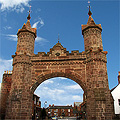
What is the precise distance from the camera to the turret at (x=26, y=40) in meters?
19.1

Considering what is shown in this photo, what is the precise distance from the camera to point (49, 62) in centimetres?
1848

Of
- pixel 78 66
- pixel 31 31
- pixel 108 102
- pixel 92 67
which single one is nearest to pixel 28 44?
pixel 31 31

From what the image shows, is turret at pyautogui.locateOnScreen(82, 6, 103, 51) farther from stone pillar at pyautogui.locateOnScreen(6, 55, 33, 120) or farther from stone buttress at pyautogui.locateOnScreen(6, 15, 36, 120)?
stone pillar at pyautogui.locateOnScreen(6, 55, 33, 120)

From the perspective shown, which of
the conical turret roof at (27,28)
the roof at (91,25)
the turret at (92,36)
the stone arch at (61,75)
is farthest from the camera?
the conical turret roof at (27,28)

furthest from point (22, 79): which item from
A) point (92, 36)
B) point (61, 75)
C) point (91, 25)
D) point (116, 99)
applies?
point (116, 99)

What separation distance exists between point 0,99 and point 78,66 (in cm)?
1150

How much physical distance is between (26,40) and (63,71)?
694 cm

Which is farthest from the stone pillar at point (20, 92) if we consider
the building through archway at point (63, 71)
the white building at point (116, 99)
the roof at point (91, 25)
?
the white building at point (116, 99)

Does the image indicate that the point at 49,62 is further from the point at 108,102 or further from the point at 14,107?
the point at 108,102

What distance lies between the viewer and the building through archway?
15539 millimetres

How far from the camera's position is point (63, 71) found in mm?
17891

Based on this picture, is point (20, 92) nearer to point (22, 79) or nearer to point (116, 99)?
point (22, 79)

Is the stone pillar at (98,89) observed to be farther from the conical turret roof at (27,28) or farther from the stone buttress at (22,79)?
the conical turret roof at (27,28)

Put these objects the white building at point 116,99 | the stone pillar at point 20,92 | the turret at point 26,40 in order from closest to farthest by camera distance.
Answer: the stone pillar at point 20,92 < the turret at point 26,40 < the white building at point 116,99
